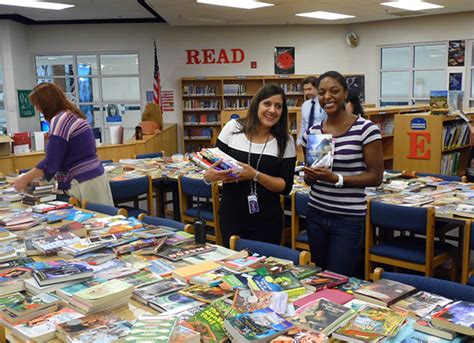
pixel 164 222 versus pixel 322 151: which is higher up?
pixel 322 151

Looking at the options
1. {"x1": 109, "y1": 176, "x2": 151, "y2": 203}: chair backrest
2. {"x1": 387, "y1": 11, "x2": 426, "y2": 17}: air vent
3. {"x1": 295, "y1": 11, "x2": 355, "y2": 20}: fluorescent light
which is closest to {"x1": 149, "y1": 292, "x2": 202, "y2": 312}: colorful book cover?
{"x1": 109, "y1": 176, "x2": 151, "y2": 203}: chair backrest

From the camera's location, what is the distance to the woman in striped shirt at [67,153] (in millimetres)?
3592

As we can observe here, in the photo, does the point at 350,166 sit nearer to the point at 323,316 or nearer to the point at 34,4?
the point at 323,316

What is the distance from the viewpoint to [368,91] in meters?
12.3

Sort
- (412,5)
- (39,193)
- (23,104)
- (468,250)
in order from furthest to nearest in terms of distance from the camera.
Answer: (23,104) < (412,5) < (39,193) < (468,250)

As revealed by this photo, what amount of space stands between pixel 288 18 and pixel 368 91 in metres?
2.97

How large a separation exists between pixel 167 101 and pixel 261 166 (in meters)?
9.68

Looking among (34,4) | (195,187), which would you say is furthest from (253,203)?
(34,4)

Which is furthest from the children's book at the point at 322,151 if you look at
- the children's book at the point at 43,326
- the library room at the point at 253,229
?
the children's book at the point at 43,326

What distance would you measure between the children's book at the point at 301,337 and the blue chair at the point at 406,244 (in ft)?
6.58

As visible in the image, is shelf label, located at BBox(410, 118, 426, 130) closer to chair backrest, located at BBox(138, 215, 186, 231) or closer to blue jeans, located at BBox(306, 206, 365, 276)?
blue jeans, located at BBox(306, 206, 365, 276)

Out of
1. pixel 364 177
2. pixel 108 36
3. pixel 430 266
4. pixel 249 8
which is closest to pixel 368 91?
pixel 249 8

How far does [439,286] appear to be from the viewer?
2.01m

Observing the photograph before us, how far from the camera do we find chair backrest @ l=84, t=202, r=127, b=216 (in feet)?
11.4
